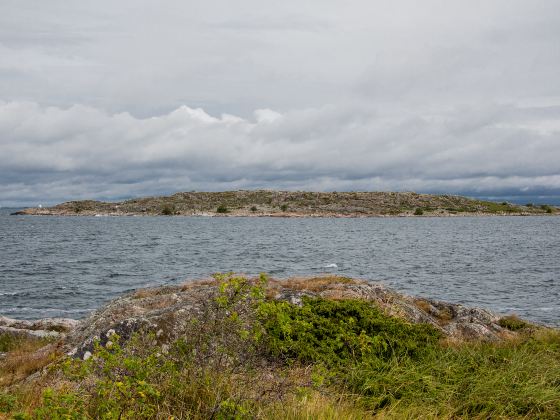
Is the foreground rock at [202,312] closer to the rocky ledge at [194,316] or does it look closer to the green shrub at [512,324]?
the rocky ledge at [194,316]

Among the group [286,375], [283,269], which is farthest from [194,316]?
[283,269]

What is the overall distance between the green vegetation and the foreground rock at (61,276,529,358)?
2.71ft

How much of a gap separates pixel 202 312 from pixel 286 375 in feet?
7.57

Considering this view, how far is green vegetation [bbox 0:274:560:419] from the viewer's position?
19.4 feet

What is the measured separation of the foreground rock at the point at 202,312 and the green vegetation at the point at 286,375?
2.71ft

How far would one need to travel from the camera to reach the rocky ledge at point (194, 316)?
1042 cm

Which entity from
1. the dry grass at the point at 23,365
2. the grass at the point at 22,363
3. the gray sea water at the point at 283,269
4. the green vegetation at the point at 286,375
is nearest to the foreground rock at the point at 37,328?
the grass at the point at 22,363

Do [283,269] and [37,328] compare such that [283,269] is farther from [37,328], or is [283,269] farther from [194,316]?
[194,316]

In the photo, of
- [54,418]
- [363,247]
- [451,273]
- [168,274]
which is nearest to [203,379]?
[54,418]

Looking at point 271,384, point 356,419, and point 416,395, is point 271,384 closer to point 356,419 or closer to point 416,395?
point 356,419

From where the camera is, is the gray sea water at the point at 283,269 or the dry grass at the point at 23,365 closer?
the dry grass at the point at 23,365

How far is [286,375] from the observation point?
8141 mm

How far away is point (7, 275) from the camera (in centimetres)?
4144

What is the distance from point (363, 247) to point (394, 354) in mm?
62182
